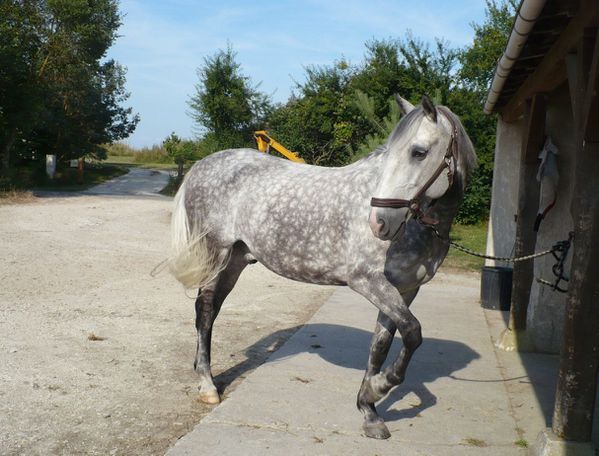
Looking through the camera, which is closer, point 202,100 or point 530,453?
point 530,453

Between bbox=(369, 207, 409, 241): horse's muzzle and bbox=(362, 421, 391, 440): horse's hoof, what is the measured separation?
4.31ft

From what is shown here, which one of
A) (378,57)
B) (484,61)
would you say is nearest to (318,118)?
(378,57)

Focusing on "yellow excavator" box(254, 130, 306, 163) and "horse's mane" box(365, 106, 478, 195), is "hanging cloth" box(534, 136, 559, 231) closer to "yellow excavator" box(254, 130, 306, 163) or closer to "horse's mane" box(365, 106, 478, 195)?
"horse's mane" box(365, 106, 478, 195)

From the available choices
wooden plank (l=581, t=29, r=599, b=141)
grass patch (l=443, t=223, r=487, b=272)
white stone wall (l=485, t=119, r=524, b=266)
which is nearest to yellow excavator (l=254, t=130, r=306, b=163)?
grass patch (l=443, t=223, r=487, b=272)

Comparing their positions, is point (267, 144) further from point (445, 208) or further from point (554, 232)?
point (445, 208)

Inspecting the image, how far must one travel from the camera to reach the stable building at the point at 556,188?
321cm

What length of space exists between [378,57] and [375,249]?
63.3 ft

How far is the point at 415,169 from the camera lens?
3355mm

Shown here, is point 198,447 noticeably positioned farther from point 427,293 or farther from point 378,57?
point 378,57

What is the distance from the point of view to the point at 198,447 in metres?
3.48

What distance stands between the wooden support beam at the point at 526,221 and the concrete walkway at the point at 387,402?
507 millimetres

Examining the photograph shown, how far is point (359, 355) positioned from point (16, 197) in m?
15.8

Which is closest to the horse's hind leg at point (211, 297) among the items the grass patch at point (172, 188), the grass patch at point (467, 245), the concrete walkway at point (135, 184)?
the grass patch at point (467, 245)

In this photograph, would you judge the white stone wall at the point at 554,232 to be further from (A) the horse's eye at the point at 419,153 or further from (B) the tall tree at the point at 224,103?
(B) the tall tree at the point at 224,103
